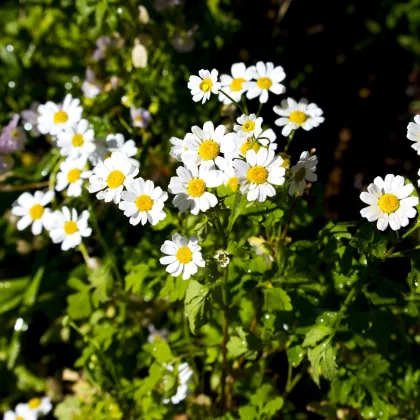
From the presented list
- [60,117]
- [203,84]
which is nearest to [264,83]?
[203,84]

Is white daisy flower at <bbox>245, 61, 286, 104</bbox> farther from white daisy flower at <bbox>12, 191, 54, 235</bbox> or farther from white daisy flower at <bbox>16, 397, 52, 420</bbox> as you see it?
white daisy flower at <bbox>16, 397, 52, 420</bbox>

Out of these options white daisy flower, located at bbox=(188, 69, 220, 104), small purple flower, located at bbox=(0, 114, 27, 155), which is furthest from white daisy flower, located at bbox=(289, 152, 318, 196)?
small purple flower, located at bbox=(0, 114, 27, 155)

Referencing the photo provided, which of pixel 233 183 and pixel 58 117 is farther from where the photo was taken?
pixel 58 117

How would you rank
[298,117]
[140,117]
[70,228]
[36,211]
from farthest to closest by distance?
[140,117] < [36,211] < [70,228] < [298,117]

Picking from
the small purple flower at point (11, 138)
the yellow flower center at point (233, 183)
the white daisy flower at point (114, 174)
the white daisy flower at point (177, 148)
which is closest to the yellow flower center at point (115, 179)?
the white daisy flower at point (114, 174)

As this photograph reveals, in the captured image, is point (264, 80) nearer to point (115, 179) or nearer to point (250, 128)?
point (250, 128)
